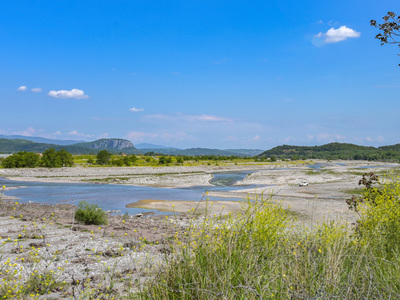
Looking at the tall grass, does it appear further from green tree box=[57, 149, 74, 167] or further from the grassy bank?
green tree box=[57, 149, 74, 167]

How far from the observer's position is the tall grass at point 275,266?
4721 mm

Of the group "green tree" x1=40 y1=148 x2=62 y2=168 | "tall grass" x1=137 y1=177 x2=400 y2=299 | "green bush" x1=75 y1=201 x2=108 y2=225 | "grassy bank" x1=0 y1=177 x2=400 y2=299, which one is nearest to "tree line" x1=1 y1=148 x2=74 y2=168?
"green tree" x1=40 y1=148 x2=62 y2=168

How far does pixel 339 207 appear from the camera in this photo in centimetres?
2916

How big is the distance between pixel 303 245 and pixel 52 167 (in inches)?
3652

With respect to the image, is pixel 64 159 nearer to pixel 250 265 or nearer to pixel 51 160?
pixel 51 160

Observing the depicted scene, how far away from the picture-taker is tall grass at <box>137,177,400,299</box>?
4721 millimetres

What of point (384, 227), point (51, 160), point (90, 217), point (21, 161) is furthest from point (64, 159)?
point (384, 227)

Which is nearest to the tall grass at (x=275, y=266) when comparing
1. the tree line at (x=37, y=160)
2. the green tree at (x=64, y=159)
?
the tree line at (x=37, y=160)

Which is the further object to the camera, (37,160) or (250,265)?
(37,160)

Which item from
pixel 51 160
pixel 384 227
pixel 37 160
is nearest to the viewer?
pixel 384 227

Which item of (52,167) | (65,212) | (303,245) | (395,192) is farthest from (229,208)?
(52,167)

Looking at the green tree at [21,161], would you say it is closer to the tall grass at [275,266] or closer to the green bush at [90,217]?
the green bush at [90,217]

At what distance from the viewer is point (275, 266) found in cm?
564

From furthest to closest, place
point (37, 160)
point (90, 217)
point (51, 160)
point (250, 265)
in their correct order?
point (37, 160), point (51, 160), point (90, 217), point (250, 265)
